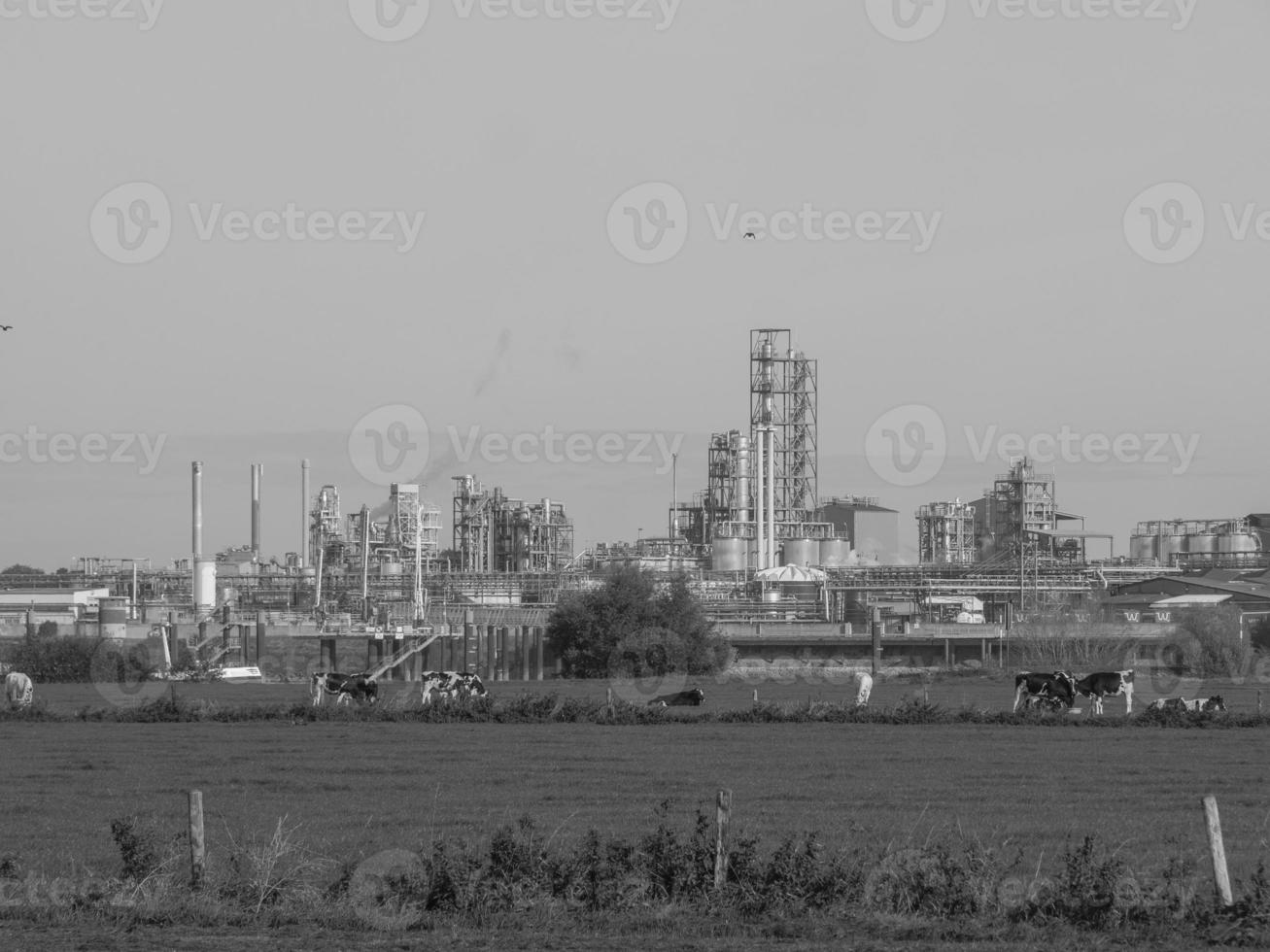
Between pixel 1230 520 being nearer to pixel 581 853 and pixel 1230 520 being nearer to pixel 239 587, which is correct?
pixel 239 587

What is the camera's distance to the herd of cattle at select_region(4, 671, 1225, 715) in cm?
4081

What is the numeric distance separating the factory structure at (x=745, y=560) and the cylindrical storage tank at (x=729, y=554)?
0.14 meters

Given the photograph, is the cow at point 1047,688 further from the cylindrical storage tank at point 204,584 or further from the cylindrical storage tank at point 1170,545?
the cylindrical storage tank at point 1170,545

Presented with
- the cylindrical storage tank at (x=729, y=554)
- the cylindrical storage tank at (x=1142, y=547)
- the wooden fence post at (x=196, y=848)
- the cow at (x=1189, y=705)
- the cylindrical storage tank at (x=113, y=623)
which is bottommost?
the cow at (x=1189, y=705)

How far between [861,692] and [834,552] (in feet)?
314

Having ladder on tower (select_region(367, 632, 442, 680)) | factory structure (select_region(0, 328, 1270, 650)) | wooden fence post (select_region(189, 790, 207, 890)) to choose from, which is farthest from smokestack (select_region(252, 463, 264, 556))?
wooden fence post (select_region(189, 790, 207, 890))

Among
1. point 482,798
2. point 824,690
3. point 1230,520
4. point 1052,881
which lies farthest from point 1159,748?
point 1230,520

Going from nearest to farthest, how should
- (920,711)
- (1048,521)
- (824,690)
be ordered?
(920,711) < (824,690) < (1048,521)

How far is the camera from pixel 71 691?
5797 cm

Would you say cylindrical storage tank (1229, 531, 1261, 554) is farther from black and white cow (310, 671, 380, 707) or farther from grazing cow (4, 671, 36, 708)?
grazing cow (4, 671, 36, 708)

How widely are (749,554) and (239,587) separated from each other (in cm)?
4034

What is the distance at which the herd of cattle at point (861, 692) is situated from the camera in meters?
40.8

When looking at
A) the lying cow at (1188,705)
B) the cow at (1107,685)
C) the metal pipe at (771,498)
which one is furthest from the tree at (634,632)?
the metal pipe at (771,498)

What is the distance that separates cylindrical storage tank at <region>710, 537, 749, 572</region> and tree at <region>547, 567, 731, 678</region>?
47.1 meters
